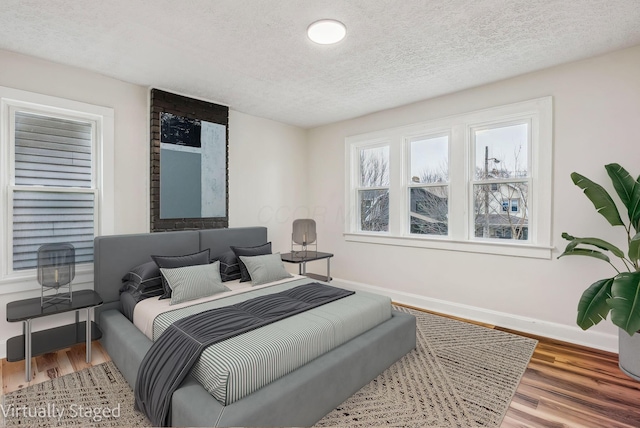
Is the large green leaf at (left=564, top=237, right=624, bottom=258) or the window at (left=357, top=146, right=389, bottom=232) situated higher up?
the window at (left=357, top=146, right=389, bottom=232)

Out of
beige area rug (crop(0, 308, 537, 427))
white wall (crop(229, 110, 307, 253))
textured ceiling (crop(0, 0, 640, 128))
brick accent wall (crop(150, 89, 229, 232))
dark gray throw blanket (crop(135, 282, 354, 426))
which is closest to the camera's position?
dark gray throw blanket (crop(135, 282, 354, 426))

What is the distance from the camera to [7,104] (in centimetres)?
291

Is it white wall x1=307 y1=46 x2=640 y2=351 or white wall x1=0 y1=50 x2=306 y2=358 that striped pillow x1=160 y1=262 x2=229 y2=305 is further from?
white wall x1=307 y1=46 x2=640 y2=351

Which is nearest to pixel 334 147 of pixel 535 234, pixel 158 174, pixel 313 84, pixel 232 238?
pixel 313 84

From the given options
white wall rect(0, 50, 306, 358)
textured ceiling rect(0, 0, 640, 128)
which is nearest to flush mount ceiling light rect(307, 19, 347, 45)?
textured ceiling rect(0, 0, 640, 128)

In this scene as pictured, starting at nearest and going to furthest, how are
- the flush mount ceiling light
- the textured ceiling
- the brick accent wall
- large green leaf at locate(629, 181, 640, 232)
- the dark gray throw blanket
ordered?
the dark gray throw blanket < the textured ceiling < the flush mount ceiling light < large green leaf at locate(629, 181, 640, 232) < the brick accent wall

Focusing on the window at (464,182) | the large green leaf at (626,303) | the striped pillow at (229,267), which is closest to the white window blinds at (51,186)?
the striped pillow at (229,267)

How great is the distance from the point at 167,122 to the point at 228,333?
2838 millimetres

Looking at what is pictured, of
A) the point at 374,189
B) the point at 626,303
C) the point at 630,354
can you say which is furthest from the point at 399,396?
the point at 374,189

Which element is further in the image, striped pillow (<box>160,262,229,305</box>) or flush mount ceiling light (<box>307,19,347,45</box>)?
striped pillow (<box>160,262,229,305</box>)

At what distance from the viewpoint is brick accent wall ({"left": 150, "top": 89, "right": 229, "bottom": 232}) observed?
3738mm

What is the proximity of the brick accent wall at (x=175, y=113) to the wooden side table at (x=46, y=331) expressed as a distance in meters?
1.08

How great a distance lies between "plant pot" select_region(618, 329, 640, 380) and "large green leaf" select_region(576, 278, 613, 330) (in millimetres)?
338

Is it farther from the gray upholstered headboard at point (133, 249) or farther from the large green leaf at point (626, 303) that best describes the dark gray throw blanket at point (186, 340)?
the large green leaf at point (626, 303)
